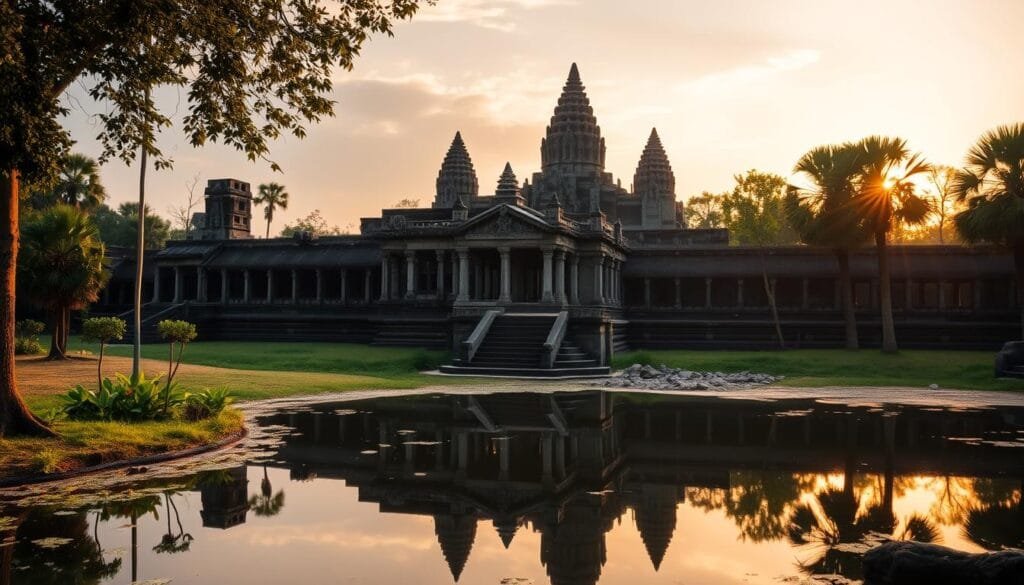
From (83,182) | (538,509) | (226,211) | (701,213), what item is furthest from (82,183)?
(701,213)

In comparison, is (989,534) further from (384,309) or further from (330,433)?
(384,309)

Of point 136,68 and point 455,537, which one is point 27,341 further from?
point 455,537

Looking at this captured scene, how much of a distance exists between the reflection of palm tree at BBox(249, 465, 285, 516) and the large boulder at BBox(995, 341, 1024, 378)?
2982 centimetres

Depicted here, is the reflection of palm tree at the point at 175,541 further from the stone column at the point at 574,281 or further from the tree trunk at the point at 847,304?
the tree trunk at the point at 847,304

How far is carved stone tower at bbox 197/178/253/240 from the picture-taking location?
65.9 m

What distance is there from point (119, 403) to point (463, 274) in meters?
26.6

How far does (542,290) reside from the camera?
44.5 m

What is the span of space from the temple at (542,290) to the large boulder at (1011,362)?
1267 centimetres

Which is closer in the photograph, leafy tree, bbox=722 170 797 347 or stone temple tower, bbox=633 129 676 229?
leafy tree, bbox=722 170 797 347

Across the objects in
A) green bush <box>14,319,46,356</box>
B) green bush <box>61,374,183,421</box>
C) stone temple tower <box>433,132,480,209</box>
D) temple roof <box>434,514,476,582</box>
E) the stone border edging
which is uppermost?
stone temple tower <box>433,132,480,209</box>

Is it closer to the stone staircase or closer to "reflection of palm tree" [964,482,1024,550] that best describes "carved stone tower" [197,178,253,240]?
the stone staircase

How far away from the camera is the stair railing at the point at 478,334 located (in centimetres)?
3656

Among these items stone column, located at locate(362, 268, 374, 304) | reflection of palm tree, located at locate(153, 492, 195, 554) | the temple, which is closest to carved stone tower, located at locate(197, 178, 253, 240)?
the temple

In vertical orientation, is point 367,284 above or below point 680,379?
above
